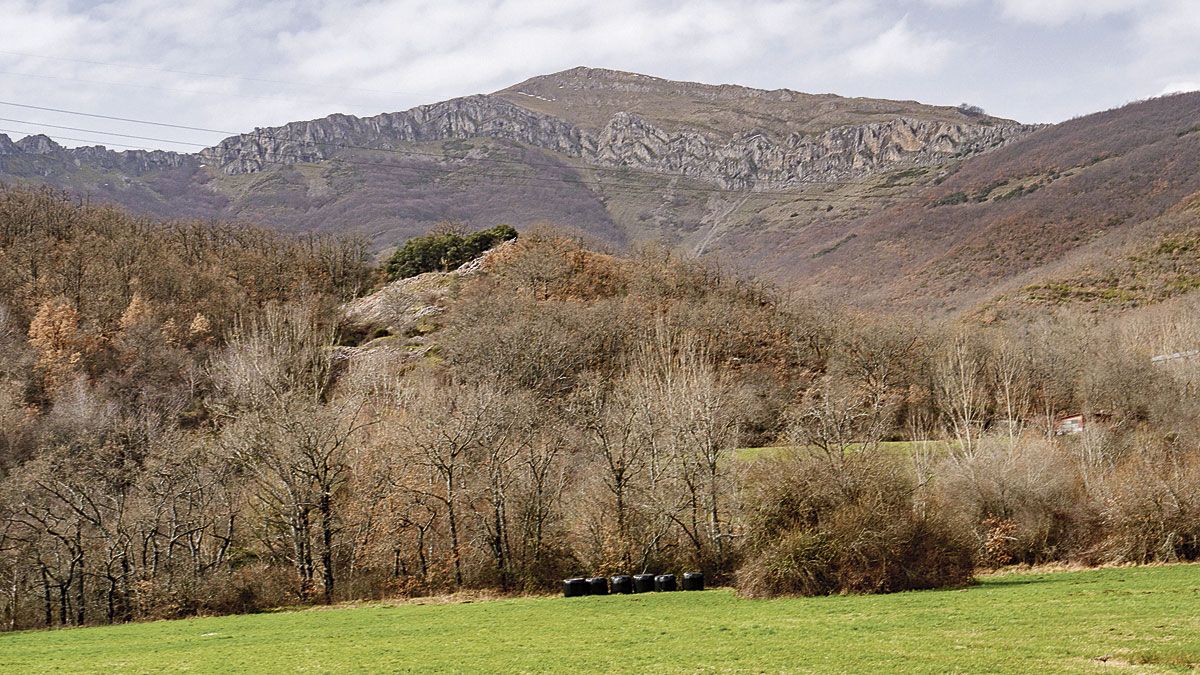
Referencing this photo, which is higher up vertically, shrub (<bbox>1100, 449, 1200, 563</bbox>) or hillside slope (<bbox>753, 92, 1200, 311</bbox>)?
hillside slope (<bbox>753, 92, 1200, 311</bbox>)

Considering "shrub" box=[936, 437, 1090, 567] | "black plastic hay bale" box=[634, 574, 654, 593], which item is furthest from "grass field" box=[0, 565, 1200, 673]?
"shrub" box=[936, 437, 1090, 567]

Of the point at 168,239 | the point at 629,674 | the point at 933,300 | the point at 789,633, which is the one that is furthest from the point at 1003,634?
the point at 933,300

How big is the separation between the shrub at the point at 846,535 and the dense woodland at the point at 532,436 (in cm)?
12

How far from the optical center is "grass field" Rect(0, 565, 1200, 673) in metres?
19.9

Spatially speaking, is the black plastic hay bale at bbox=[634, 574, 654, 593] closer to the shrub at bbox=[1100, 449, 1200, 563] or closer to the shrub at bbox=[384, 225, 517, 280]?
the shrub at bbox=[1100, 449, 1200, 563]

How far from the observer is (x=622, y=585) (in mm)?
41531

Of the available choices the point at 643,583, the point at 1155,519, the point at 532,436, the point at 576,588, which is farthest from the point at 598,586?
the point at 1155,519

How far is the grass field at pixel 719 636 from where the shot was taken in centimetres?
1988

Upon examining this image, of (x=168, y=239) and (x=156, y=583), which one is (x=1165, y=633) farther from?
(x=168, y=239)

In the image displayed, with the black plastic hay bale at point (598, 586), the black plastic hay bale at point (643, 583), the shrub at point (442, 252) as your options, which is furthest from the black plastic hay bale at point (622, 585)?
the shrub at point (442, 252)

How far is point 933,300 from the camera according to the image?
149m

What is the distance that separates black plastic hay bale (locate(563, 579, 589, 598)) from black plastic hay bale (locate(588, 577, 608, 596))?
0.30 meters

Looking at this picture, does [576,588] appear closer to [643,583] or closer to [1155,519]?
[643,583]

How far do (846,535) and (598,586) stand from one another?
12526mm
